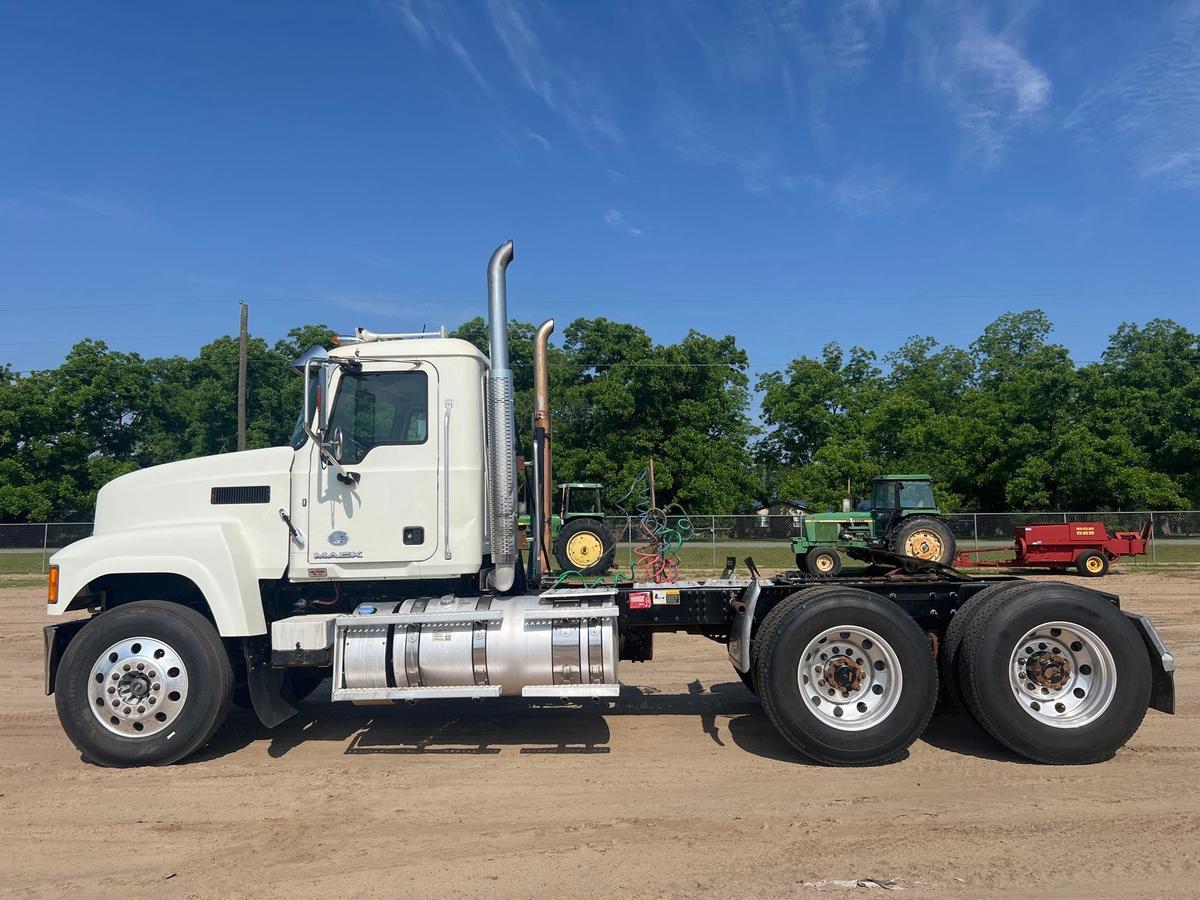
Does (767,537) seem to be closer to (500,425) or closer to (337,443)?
(500,425)

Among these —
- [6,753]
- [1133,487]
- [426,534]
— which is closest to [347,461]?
[426,534]

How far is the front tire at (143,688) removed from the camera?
600 centimetres

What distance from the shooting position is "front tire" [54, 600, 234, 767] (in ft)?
19.7

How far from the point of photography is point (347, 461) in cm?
637

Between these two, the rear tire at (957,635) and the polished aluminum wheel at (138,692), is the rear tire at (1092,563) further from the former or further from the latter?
the polished aluminum wheel at (138,692)

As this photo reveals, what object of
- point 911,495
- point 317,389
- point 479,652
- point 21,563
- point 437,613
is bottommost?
point 21,563

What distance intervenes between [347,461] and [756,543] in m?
29.9

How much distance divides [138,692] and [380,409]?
270 centimetres

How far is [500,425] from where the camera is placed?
6488mm

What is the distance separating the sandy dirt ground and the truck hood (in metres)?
1.88

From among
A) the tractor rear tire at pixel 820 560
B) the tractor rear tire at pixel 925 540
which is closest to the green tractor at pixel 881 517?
the tractor rear tire at pixel 925 540

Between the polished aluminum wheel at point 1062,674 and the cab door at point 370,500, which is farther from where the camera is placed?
the cab door at point 370,500

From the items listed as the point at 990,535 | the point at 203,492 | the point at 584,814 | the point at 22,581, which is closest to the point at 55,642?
the point at 203,492

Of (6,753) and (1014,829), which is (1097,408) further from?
(6,753)
